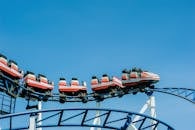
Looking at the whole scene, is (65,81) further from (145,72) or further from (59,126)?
(59,126)

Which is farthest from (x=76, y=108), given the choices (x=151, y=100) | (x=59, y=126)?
(x=151, y=100)

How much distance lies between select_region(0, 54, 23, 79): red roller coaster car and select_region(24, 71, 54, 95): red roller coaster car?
793 mm

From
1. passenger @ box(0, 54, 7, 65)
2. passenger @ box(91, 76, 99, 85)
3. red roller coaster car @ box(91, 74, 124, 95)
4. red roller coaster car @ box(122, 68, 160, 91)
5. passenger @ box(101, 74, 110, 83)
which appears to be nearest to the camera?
passenger @ box(0, 54, 7, 65)

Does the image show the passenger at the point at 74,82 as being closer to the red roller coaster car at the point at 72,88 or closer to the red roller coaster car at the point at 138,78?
the red roller coaster car at the point at 72,88

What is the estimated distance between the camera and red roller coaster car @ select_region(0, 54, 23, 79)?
1906cm

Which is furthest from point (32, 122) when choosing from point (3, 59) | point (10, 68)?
point (10, 68)

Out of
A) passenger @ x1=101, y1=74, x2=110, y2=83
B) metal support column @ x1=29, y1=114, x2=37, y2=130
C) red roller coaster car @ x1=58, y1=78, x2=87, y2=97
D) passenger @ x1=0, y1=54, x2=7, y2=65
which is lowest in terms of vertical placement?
metal support column @ x1=29, y1=114, x2=37, y2=130

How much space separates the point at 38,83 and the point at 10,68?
7.63 feet

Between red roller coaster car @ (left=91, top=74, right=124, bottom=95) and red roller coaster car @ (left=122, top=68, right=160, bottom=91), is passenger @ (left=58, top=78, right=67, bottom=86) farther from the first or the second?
red roller coaster car @ (left=122, top=68, right=160, bottom=91)

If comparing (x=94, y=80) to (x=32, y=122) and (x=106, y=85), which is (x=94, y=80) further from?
(x=32, y=122)

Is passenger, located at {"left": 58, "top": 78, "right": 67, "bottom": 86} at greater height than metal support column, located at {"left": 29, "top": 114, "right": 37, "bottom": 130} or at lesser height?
greater

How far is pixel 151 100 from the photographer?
72.1ft

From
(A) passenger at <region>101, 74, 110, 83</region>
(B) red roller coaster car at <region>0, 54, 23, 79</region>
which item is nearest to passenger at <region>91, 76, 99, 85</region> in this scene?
(A) passenger at <region>101, 74, 110, 83</region>

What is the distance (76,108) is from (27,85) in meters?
8.54
